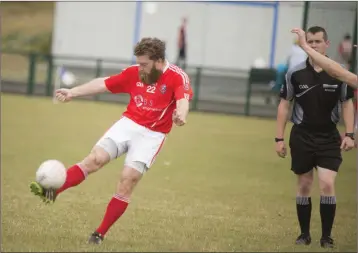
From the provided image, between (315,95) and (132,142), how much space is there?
1.73 m

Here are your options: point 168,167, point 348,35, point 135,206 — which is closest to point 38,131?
point 168,167

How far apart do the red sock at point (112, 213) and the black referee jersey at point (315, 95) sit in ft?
6.13

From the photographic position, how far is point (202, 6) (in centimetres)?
3047

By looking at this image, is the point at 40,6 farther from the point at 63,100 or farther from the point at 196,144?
the point at 63,100

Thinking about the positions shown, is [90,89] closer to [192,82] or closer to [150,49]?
[150,49]

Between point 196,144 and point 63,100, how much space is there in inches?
410

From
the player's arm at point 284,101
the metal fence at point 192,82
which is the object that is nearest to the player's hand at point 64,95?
the player's arm at point 284,101

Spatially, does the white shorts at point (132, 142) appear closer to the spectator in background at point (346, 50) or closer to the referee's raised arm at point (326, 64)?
the referee's raised arm at point (326, 64)

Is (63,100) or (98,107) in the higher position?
(63,100)

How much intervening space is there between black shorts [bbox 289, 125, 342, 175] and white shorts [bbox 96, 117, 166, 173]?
4.53 ft

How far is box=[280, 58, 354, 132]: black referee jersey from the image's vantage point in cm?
859

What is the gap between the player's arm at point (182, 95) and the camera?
26.1 feet

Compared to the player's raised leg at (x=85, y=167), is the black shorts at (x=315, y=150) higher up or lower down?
higher up

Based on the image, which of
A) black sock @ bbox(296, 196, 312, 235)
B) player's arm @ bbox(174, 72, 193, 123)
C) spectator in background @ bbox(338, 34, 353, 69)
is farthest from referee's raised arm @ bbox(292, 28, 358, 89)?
spectator in background @ bbox(338, 34, 353, 69)
